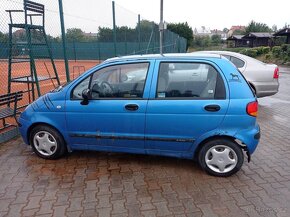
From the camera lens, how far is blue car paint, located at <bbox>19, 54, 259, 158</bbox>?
10.9ft

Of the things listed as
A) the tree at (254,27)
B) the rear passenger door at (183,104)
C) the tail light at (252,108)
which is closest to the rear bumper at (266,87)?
the tail light at (252,108)

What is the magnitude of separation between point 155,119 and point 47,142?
5.53ft

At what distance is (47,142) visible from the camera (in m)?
3.99

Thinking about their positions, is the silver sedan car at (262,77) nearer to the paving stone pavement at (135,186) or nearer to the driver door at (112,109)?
the paving stone pavement at (135,186)

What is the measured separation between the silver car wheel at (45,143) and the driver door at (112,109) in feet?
1.19

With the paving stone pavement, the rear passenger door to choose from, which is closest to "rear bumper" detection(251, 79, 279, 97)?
the paving stone pavement

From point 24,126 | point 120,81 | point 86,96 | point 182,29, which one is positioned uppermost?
point 182,29

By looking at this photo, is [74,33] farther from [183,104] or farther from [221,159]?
[221,159]

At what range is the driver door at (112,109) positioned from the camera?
3525 mm

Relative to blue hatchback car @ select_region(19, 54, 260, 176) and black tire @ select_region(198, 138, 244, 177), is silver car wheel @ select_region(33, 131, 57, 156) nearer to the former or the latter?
blue hatchback car @ select_region(19, 54, 260, 176)

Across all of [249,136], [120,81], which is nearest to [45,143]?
[120,81]

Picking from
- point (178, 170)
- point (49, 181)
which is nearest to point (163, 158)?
point (178, 170)

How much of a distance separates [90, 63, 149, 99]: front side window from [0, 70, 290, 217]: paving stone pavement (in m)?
1.05

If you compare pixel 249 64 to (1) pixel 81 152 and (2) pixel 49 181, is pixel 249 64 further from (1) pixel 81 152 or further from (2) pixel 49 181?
(2) pixel 49 181
